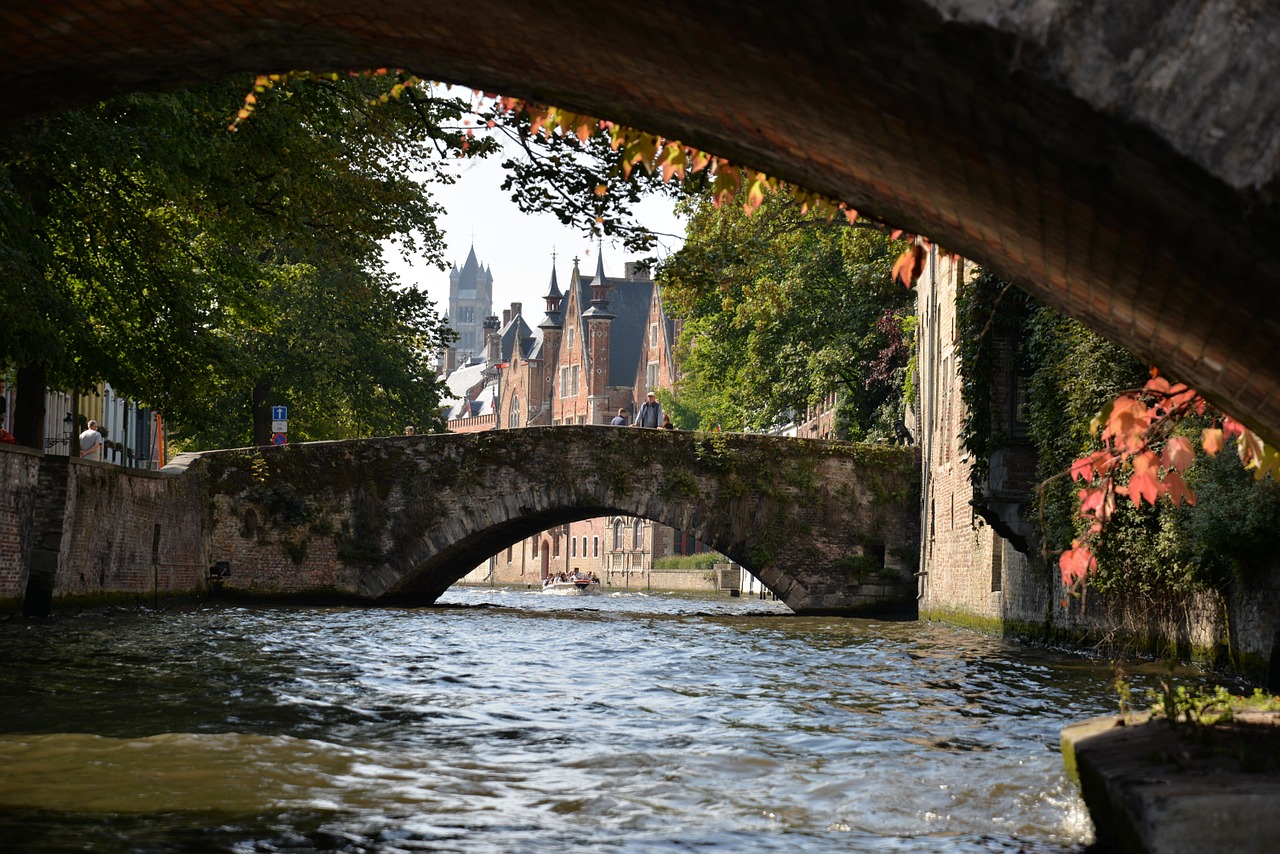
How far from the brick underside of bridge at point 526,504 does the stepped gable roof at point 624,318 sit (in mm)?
54280

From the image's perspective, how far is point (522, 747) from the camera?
8.08m

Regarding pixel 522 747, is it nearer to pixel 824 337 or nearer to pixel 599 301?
pixel 824 337

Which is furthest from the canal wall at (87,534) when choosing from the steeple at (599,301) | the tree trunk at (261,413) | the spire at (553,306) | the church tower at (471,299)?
the church tower at (471,299)

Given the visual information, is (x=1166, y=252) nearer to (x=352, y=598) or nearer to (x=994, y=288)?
(x=994, y=288)

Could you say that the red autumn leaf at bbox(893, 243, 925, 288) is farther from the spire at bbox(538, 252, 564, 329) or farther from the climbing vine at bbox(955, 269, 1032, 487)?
the spire at bbox(538, 252, 564, 329)

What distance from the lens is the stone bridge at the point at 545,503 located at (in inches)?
957

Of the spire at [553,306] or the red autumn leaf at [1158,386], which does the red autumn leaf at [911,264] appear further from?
the spire at [553,306]

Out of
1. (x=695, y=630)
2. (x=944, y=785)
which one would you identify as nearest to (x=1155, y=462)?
(x=944, y=785)

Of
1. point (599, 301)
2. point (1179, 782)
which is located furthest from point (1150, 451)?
point (599, 301)

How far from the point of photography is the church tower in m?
180

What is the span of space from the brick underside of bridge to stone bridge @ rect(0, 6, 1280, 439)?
19274mm

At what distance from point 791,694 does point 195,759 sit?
5025 mm

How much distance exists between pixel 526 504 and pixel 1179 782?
2081cm

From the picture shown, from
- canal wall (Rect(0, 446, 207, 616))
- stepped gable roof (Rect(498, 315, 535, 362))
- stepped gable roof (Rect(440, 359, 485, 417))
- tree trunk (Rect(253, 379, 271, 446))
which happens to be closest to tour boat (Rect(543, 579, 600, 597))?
stepped gable roof (Rect(498, 315, 535, 362))
